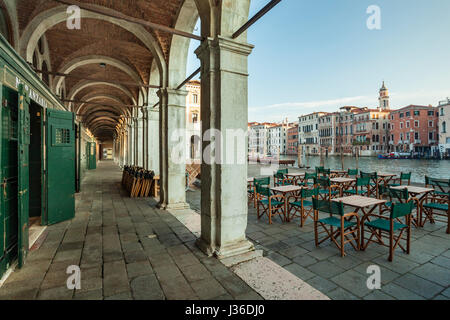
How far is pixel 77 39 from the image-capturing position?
7.84 meters

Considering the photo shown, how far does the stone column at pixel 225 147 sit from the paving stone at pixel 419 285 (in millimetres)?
1852

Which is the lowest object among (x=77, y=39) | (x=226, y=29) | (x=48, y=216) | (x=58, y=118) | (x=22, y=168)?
(x=48, y=216)

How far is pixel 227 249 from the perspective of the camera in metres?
3.18

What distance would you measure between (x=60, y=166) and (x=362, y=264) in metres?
5.76

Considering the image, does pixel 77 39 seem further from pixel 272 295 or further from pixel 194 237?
pixel 272 295

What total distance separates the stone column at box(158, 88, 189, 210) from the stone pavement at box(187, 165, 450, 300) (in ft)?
8.02

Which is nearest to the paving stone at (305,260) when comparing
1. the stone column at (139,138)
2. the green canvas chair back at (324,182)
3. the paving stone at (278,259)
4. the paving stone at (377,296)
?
the paving stone at (278,259)

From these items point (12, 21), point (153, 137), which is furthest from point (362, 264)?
point (12, 21)

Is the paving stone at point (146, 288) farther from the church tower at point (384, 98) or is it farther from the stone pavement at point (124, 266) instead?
the church tower at point (384, 98)

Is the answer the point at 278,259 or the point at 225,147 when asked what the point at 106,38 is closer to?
the point at 225,147

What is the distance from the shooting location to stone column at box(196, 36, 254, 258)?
3.19m

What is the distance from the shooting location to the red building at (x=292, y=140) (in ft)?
230
